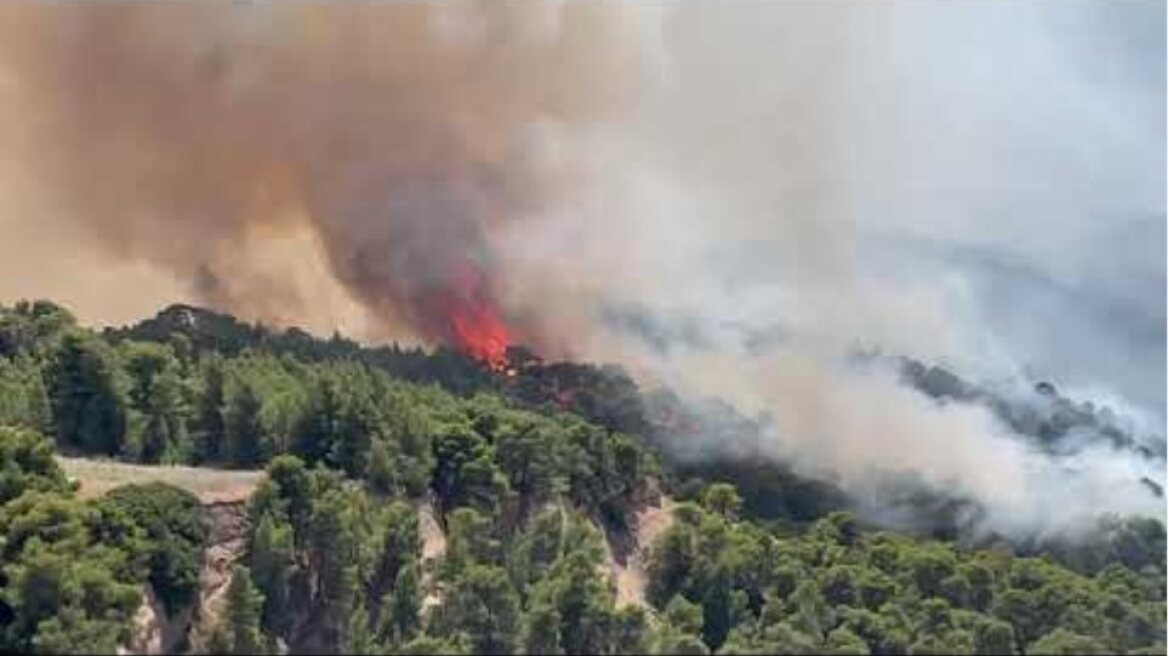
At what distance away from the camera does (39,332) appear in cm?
19850

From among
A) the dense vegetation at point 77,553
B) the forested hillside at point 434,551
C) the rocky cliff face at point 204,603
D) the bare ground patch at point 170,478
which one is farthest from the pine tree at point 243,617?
the bare ground patch at point 170,478

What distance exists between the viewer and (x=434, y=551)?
158375mm

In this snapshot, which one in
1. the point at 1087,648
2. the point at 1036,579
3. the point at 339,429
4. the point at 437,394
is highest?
the point at 437,394

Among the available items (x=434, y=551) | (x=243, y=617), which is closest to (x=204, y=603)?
(x=243, y=617)

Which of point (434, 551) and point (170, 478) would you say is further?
point (434, 551)

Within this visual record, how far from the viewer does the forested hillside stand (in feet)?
427

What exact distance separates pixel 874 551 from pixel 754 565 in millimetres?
13463

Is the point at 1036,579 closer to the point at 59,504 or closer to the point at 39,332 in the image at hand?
the point at 59,504

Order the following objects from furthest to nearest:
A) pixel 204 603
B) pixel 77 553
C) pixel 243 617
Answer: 1. pixel 204 603
2. pixel 77 553
3. pixel 243 617

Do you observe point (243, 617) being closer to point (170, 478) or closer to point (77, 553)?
point (77, 553)

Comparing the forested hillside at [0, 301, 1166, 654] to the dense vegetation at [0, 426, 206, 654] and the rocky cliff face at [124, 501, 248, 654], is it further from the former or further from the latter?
the rocky cliff face at [124, 501, 248, 654]

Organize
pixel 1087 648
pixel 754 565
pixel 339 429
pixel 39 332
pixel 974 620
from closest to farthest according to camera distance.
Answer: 1. pixel 1087 648
2. pixel 974 620
3. pixel 754 565
4. pixel 339 429
5. pixel 39 332

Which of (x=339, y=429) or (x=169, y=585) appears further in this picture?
(x=339, y=429)

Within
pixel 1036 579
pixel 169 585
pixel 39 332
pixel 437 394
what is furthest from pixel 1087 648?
pixel 39 332
